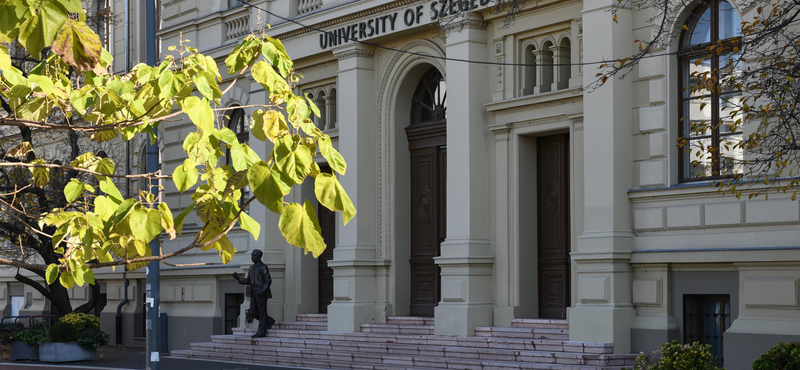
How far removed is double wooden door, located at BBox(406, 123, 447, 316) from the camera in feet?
72.5

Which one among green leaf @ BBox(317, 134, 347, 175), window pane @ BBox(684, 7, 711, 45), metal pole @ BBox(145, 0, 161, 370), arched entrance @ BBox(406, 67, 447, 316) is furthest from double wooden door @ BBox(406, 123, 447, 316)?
green leaf @ BBox(317, 134, 347, 175)

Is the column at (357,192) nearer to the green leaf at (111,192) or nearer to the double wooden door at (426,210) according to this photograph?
the double wooden door at (426,210)

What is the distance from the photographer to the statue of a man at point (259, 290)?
23.5m

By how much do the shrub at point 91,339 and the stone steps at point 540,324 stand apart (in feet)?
31.9

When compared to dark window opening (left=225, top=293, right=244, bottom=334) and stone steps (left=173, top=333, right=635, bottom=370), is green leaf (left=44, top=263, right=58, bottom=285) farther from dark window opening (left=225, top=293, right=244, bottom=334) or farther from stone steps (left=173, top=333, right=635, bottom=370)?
dark window opening (left=225, top=293, right=244, bottom=334)

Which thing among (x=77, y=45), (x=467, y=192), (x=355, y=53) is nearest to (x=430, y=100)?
(x=355, y=53)

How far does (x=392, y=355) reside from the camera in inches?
771

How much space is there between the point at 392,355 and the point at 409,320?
212cm

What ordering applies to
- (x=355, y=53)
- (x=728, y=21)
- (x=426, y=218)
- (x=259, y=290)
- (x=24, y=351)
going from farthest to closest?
(x=24, y=351)
(x=259, y=290)
(x=355, y=53)
(x=426, y=218)
(x=728, y=21)

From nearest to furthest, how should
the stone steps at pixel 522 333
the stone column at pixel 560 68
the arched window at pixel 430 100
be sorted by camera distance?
the stone steps at pixel 522 333, the stone column at pixel 560 68, the arched window at pixel 430 100

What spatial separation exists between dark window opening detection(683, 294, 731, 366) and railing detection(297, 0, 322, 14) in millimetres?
10935

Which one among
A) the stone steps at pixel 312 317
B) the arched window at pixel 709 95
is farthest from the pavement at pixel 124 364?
the arched window at pixel 709 95

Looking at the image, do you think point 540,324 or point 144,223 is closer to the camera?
point 144,223

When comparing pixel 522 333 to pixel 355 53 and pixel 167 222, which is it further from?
pixel 167 222
